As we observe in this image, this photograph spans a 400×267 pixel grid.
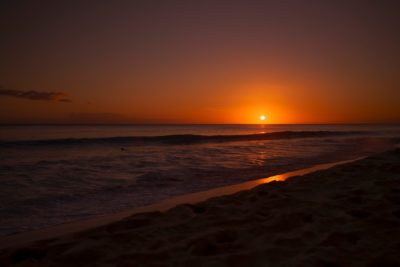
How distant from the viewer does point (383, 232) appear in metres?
2.92

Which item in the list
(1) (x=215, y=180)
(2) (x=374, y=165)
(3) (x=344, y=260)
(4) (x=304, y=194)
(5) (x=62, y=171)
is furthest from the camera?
(5) (x=62, y=171)

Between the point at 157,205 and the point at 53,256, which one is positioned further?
the point at 157,205

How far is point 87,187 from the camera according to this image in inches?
271

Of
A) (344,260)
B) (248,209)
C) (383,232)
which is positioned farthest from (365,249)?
(248,209)

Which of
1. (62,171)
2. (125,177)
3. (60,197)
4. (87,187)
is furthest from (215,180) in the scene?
(62,171)

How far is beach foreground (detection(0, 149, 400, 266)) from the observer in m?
2.49

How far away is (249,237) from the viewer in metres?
2.95

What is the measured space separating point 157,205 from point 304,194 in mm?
2421

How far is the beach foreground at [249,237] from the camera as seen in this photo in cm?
249

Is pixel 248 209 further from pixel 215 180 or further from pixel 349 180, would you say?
pixel 215 180

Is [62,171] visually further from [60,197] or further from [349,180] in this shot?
[349,180]

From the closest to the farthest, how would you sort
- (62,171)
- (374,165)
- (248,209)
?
(248,209), (374,165), (62,171)

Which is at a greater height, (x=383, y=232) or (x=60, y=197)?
(x=383, y=232)

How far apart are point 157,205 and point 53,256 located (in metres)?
2.51
